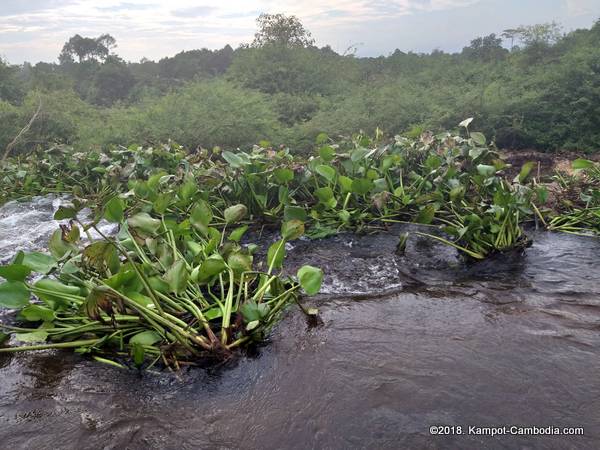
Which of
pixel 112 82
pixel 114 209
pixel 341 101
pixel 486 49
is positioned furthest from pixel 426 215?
pixel 112 82

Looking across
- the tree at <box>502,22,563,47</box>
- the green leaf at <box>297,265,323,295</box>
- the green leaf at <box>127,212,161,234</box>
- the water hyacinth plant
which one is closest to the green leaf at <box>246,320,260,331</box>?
the water hyacinth plant

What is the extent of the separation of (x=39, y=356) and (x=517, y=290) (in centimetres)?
→ 249

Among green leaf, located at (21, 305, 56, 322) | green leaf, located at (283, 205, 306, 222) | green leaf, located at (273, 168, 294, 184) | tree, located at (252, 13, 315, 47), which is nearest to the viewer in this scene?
green leaf, located at (21, 305, 56, 322)

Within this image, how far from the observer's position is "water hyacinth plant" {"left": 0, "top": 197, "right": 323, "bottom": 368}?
203 centimetres

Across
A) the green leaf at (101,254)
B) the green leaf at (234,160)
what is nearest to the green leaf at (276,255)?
the green leaf at (101,254)

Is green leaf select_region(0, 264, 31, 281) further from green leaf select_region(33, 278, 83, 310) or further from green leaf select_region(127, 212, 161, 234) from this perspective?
green leaf select_region(127, 212, 161, 234)

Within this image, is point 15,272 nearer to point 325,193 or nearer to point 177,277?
point 177,277

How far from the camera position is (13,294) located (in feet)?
6.83

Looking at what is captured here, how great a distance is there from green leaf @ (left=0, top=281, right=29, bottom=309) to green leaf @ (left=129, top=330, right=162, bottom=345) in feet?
1.67

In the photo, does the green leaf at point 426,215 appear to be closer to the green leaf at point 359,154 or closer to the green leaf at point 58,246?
the green leaf at point 359,154

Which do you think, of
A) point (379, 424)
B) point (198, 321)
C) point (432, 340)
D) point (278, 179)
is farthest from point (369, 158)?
point (379, 424)

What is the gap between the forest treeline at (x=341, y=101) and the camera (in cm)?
661

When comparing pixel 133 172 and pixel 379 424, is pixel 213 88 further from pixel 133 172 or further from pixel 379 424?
pixel 379 424

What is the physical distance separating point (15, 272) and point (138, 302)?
1.72ft
